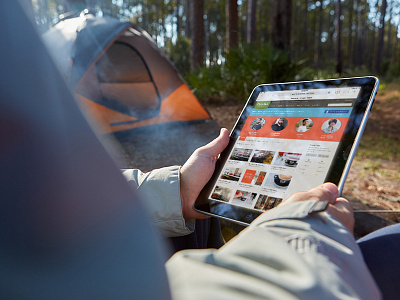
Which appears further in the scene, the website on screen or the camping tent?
the camping tent

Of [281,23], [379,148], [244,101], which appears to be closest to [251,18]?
[281,23]

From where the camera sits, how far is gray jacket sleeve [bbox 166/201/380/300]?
457mm

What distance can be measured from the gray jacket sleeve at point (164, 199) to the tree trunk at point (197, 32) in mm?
7949

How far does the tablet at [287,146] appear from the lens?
0.94m

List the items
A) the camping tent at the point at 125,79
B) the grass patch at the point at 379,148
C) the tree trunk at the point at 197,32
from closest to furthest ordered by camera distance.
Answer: the grass patch at the point at 379,148 → the camping tent at the point at 125,79 → the tree trunk at the point at 197,32

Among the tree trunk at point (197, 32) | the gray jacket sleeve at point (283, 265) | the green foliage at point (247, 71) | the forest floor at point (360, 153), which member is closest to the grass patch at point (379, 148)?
the forest floor at point (360, 153)

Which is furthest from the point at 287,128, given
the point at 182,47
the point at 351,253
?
the point at 182,47

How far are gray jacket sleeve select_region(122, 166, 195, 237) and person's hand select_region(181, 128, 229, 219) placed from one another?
0.20ft

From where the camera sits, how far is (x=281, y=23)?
734 centimetres

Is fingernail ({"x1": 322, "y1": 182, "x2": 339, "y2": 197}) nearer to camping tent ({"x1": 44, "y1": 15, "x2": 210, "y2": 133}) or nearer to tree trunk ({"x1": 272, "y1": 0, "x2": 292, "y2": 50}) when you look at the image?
camping tent ({"x1": 44, "y1": 15, "x2": 210, "y2": 133})

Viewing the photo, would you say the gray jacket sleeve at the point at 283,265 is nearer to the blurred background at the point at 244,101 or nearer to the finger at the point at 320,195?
the finger at the point at 320,195

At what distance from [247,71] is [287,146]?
546cm

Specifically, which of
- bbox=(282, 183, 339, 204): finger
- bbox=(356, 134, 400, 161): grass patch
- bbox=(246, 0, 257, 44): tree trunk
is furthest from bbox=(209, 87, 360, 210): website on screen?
bbox=(246, 0, 257, 44): tree trunk

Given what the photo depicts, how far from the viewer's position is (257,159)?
3.57 ft
